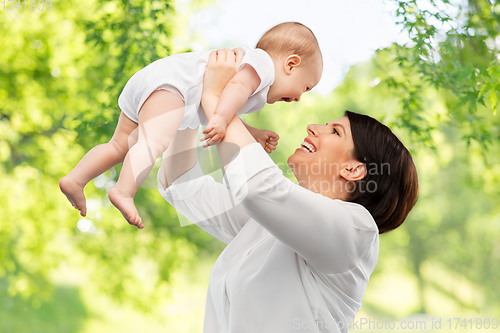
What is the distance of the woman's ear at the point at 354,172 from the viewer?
1.11 m

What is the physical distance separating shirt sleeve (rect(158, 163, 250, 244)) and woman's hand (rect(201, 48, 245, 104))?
357 millimetres

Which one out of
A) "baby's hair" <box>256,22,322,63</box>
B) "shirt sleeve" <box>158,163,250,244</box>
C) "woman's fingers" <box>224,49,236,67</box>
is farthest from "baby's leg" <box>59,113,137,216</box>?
"baby's hair" <box>256,22,322,63</box>

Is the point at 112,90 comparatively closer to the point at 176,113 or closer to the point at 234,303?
the point at 176,113

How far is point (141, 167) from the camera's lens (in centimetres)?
98

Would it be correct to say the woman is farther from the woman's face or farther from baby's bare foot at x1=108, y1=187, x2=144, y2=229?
baby's bare foot at x1=108, y1=187, x2=144, y2=229

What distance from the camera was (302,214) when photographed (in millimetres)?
855

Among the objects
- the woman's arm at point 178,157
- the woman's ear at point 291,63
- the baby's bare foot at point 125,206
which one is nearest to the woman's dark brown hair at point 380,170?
the woman's ear at point 291,63

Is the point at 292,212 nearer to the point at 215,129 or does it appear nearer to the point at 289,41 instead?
the point at 215,129

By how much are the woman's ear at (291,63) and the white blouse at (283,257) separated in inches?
14.9

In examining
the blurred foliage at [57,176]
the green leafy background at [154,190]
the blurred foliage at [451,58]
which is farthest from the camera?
the blurred foliage at [57,176]

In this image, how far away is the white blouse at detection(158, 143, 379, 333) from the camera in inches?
32.9

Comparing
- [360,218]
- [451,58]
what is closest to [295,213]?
[360,218]

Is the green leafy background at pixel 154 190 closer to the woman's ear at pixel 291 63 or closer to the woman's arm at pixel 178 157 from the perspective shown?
the woman's ear at pixel 291 63

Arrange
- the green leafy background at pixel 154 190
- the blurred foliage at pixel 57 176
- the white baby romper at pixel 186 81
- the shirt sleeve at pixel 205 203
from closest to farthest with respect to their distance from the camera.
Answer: the white baby romper at pixel 186 81, the shirt sleeve at pixel 205 203, the green leafy background at pixel 154 190, the blurred foliage at pixel 57 176
